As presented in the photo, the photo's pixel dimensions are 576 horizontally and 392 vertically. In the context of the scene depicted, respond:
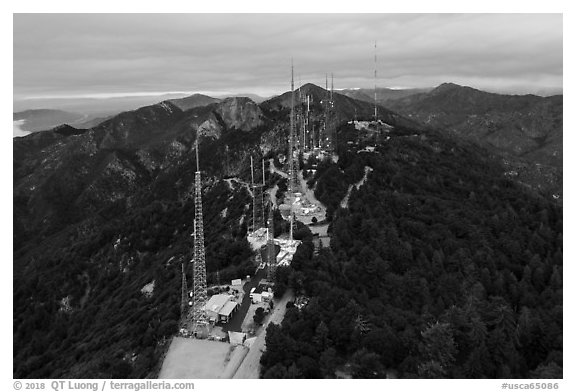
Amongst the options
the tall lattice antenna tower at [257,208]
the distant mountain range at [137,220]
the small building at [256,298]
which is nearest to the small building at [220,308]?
the small building at [256,298]

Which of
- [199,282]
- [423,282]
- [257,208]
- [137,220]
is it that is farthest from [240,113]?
[199,282]

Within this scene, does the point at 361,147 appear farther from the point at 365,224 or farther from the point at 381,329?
the point at 381,329

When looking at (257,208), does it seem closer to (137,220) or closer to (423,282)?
(423,282)

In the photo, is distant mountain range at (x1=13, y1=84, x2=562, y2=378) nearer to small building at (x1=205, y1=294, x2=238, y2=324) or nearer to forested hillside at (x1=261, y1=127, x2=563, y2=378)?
forested hillside at (x1=261, y1=127, x2=563, y2=378)

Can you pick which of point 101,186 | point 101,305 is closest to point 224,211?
point 101,305

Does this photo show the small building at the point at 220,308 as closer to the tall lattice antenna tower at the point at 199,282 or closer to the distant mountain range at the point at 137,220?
the tall lattice antenna tower at the point at 199,282

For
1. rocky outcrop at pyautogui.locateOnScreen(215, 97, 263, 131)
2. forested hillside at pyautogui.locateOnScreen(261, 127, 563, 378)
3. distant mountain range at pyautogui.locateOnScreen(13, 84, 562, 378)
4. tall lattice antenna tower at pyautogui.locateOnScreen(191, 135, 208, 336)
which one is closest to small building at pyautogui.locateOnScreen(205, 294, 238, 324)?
tall lattice antenna tower at pyautogui.locateOnScreen(191, 135, 208, 336)
